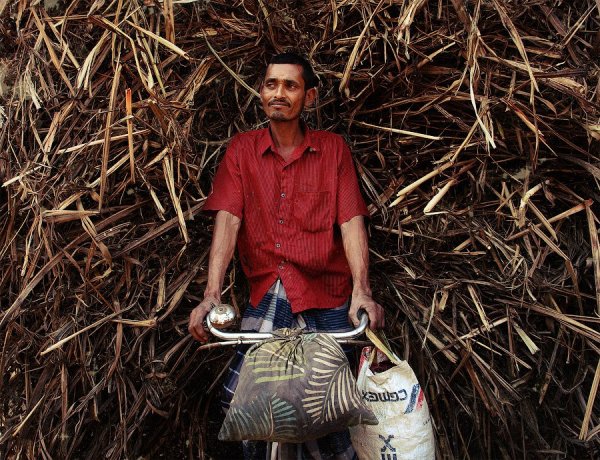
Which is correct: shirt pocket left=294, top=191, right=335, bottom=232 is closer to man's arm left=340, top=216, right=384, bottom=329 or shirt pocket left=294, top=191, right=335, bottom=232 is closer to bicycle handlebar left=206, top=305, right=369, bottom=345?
man's arm left=340, top=216, right=384, bottom=329

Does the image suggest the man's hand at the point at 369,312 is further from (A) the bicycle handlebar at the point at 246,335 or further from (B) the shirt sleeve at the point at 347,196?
(B) the shirt sleeve at the point at 347,196

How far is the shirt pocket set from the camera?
253 centimetres

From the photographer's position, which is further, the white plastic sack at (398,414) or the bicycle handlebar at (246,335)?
A: the white plastic sack at (398,414)

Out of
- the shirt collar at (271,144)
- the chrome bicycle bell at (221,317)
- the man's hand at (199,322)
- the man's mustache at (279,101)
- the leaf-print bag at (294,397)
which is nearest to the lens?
the leaf-print bag at (294,397)

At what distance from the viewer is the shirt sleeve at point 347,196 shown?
100.0 inches

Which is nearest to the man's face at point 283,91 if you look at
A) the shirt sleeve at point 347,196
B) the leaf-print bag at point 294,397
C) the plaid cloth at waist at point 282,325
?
the shirt sleeve at point 347,196

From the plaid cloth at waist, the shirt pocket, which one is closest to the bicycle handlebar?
the plaid cloth at waist

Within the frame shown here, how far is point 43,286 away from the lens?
8.73 feet

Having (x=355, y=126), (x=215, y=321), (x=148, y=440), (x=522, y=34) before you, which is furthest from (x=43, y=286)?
(x=522, y=34)

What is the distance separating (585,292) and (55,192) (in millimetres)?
2008

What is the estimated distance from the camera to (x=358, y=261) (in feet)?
8.07

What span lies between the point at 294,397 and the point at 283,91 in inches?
44.6

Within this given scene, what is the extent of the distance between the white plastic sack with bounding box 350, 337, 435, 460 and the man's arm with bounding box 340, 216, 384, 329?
0.18 meters

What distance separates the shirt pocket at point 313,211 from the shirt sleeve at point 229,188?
0.21 metres
